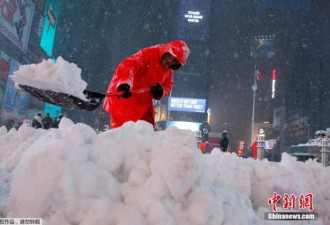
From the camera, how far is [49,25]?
27.8 metres

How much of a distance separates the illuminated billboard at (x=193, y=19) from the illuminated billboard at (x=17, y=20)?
788 inches

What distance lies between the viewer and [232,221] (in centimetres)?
140

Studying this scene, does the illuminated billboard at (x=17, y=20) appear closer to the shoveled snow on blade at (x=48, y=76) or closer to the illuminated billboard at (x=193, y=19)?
the shoveled snow on blade at (x=48, y=76)

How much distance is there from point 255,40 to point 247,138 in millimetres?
17401

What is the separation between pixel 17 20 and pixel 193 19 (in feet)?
77.1

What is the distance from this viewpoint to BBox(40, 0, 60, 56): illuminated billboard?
1032 inches

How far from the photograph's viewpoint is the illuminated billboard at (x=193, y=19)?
34688 mm

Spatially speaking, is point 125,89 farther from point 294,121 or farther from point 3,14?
point 294,121

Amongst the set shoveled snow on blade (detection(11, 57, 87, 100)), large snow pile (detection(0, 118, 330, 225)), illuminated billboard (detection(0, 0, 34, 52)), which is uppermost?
illuminated billboard (detection(0, 0, 34, 52))

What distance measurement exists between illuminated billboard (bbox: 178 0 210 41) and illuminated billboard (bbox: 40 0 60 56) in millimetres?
16433

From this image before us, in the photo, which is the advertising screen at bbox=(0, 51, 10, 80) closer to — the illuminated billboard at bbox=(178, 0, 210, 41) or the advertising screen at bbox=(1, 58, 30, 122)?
the advertising screen at bbox=(1, 58, 30, 122)

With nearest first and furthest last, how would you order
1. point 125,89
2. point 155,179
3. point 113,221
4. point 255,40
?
1. point 113,221
2. point 155,179
3. point 125,89
4. point 255,40

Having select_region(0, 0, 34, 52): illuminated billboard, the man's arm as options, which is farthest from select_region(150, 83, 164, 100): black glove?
select_region(0, 0, 34, 52): illuminated billboard

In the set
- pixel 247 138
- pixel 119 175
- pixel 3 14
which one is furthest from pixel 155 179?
pixel 247 138
